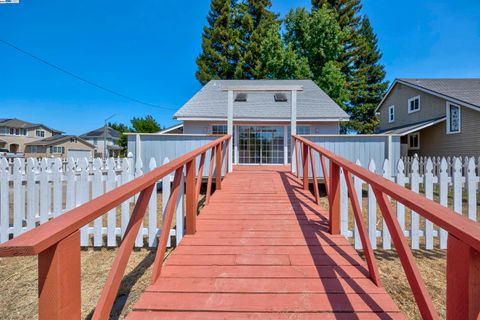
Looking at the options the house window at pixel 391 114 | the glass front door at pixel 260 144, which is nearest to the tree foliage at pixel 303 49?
the house window at pixel 391 114

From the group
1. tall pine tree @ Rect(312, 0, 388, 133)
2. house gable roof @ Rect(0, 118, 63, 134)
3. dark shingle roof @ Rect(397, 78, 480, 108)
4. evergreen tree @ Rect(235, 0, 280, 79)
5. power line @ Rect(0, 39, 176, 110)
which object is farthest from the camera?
house gable roof @ Rect(0, 118, 63, 134)

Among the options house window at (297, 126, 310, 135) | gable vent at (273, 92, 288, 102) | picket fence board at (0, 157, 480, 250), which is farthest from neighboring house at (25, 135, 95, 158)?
picket fence board at (0, 157, 480, 250)

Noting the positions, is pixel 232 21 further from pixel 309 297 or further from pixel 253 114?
pixel 309 297

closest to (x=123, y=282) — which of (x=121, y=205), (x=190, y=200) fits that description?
(x=190, y=200)

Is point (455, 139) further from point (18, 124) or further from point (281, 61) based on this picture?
point (18, 124)

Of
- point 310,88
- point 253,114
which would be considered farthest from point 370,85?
point 253,114

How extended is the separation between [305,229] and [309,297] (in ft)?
4.45

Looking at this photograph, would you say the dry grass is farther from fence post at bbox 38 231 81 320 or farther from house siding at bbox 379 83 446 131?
house siding at bbox 379 83 446 131

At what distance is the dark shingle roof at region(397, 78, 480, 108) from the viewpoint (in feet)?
45.7

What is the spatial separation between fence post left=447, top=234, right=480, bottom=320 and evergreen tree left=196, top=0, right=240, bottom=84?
25069 mm

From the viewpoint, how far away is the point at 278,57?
827 inches

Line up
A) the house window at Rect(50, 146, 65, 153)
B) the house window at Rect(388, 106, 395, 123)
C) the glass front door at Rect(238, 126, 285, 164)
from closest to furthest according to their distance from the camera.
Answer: the glass front door at Rect(238, 126, 285, 164) → the house window at Rect(388, 106, 395, 123) → the house window at Rect(50, 146, 65, 153)

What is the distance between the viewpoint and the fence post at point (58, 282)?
3.12 feet

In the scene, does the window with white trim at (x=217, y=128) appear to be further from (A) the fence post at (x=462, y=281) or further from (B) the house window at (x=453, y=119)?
(B) the house window at (x=453, y=119)
